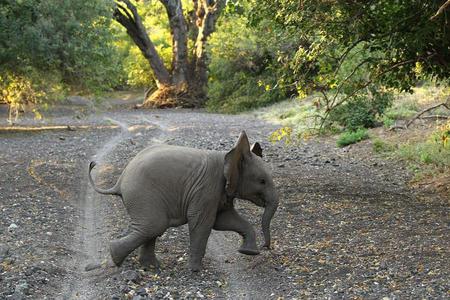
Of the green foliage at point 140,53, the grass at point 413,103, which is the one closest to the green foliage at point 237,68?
the green foliage at point 140,53

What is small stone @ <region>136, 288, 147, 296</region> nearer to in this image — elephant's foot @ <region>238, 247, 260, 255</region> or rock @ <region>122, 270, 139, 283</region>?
rock @ <region>122, 270, 139, 283</region>

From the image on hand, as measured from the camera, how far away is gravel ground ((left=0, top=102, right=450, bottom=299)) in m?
7.09

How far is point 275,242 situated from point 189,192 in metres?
2.05

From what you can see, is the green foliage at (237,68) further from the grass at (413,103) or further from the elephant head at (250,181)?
the elephant head at (250,181)

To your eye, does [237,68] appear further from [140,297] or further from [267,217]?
[140,297]

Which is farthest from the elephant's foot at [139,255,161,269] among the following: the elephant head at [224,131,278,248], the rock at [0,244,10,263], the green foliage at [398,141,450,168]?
the green foliage at [398,141,450,168]

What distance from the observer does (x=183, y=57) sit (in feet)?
133

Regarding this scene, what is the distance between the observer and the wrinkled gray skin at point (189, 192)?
292 inches

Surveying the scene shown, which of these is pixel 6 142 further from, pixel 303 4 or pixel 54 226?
pixel 303 4

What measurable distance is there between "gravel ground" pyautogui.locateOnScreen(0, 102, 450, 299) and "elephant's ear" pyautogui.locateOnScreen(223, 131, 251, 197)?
1.14 meters

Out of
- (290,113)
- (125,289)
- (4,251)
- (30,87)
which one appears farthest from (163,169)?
(290,113)

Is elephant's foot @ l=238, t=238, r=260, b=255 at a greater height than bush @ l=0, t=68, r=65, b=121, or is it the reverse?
bush @ l=0, t=68, r=65, b=121

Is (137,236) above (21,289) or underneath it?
above

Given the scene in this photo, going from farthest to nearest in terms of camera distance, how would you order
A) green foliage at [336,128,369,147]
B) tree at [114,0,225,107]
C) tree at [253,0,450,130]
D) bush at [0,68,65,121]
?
tree at [114,0,225,107] → bush at [0,68,65,121] → green foliage at [336,128,369,147] → tree at [253,0,450,130]
